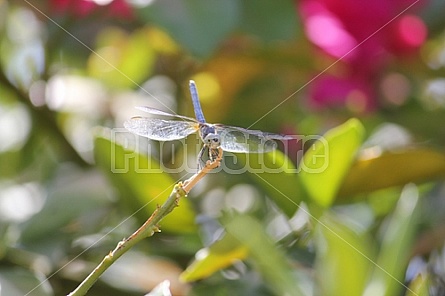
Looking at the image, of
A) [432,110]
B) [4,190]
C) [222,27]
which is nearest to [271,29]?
[222,27]

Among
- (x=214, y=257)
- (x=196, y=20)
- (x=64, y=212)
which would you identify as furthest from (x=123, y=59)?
(x=214, y=257)

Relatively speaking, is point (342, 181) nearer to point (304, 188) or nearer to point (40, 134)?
point (304, 188)

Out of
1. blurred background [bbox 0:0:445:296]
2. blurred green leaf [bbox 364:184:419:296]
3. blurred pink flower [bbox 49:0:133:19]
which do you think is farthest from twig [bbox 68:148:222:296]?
blurred pink flower [bbox 49:0:133:19]

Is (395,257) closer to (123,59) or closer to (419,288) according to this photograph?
(419,288)

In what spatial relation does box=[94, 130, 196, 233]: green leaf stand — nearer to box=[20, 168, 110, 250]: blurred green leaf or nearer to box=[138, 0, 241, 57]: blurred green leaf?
box=[20, 168, 110, 250]: blurred green leaf

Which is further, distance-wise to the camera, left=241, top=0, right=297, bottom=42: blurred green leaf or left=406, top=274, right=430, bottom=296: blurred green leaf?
left=241, top=0, right=297, bottom=42: blurred green leaf
